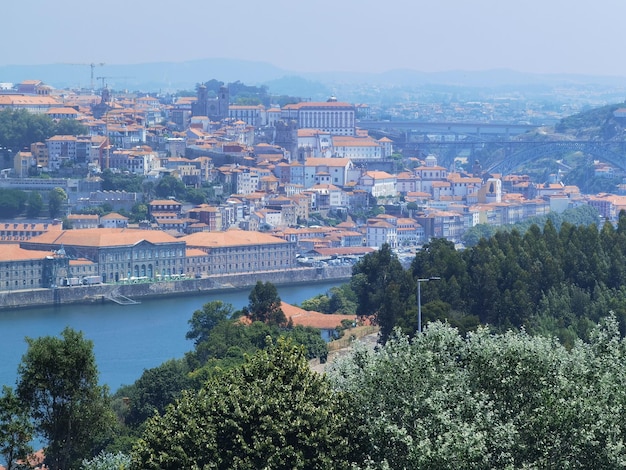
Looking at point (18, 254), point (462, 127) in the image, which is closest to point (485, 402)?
point (18, 254)

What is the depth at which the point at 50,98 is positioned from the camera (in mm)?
49188

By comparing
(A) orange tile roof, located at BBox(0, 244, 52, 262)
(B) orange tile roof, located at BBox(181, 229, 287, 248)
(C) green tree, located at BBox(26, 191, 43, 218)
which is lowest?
(B) orange tile roof, located at BBox(181, 229, 287, 248)

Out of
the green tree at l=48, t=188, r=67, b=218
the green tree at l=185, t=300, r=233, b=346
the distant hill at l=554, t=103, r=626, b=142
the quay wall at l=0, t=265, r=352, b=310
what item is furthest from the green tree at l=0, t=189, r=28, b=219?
the distant hill at l=554, t=103, r=626, b=142

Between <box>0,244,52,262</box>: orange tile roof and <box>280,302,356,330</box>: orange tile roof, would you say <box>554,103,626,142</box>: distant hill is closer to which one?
<box>0,244,52,262</box>: orange tile roof

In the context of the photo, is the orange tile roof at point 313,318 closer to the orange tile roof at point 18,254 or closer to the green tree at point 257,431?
the orange tile roof at point 18,254

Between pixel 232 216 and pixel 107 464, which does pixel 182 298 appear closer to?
pixel 232 216

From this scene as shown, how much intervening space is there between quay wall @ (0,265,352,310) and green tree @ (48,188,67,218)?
547cm

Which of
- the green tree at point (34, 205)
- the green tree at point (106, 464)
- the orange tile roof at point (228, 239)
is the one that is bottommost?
the orange tile roof at point (228, 239)

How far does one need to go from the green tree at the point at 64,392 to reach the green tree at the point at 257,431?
0.75 m

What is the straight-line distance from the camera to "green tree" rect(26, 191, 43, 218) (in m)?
34.5

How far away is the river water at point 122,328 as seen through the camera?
19.4 metres

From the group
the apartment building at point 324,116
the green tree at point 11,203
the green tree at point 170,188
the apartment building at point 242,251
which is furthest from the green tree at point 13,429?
the apartment building at point 324,116

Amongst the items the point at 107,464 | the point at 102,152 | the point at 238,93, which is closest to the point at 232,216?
the point at 102,152

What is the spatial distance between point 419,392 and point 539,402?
0.51 metres
